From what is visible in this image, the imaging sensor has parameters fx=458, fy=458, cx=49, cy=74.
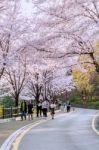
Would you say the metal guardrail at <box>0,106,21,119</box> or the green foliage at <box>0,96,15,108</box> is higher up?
the green foliage at <box>0,96,15,108</box>

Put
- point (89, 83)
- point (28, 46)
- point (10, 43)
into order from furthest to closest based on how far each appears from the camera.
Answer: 1. point (89, 83)
2. point (10, 43)
3. point (28, 46)

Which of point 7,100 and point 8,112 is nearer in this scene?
point 8,112

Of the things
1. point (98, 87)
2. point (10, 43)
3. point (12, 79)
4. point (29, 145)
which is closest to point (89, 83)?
point (98, 87)

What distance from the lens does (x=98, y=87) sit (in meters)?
84.6

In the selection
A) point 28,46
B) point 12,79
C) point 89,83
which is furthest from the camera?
point 89,83

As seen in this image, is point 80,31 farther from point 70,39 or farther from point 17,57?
point 17,57

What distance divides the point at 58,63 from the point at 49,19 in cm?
505

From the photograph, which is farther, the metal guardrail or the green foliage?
the green foliage

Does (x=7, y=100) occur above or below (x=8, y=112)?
above

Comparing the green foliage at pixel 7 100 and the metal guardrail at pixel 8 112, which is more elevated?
the green foliage at pixel 7 100

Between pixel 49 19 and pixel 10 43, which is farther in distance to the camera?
pixel 10 43

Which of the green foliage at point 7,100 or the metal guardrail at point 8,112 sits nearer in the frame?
the metal guardrail at point 8,112

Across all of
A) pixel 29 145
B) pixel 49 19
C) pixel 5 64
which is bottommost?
pixel 29 145

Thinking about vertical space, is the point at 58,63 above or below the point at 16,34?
below
